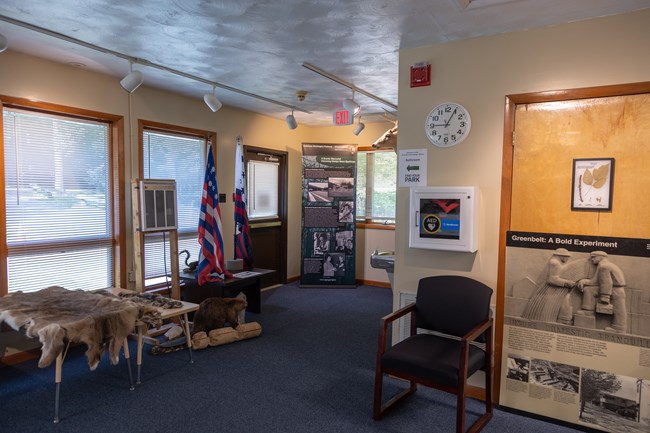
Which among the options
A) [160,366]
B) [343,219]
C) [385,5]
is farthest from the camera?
[343,219]

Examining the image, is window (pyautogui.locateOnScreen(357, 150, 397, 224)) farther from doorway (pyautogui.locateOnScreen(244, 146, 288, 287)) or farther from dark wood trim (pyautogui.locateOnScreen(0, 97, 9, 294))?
dark wood trim (pyautogui.locateOnScreen(0, 97, 9, 294))

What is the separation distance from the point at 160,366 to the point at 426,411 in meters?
2.18

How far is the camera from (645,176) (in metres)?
2.59

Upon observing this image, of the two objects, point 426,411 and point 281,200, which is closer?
Result: point 426,411

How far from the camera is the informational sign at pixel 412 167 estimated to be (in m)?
3.28

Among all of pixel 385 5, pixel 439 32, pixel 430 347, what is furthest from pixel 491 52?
pixel 430 347

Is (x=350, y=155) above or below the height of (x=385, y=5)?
below

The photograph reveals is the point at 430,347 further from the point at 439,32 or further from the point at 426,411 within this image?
the point at 439,32

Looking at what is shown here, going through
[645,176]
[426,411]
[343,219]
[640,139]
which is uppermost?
[640,139]

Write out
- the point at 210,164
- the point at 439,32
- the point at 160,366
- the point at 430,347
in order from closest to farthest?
the point at 430,347, the point at 439,32, the point at 160,366, the point at 210,164

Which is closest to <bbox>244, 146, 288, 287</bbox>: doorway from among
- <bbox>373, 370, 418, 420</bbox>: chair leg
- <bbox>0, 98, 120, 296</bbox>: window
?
<bbox>0, 98, 120, 296</bbox>: window

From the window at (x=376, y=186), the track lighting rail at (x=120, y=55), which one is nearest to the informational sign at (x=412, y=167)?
the track lighting rail at (x=120, y=55)

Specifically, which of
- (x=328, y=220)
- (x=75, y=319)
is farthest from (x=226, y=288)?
(x=328, y=220)

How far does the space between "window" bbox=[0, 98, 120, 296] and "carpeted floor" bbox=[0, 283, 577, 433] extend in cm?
76
